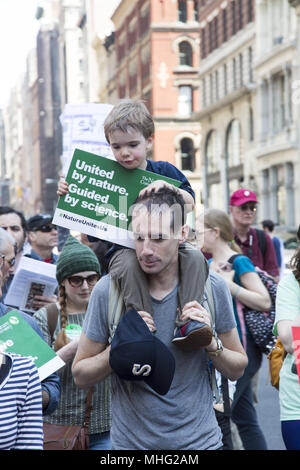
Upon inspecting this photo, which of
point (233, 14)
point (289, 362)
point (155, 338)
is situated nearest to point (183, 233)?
point (155, 338)

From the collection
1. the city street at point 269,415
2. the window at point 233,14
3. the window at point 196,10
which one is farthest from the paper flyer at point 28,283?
the window at point 196,10

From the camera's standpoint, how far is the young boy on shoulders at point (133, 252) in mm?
3193

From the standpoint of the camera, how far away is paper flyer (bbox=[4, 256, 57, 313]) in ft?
18.6

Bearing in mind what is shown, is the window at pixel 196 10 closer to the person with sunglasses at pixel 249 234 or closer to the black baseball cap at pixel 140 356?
the person with sunglasses at pixel 249 234

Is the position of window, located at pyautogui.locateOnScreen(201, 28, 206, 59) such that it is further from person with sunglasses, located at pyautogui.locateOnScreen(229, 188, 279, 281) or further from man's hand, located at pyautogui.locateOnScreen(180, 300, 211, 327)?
man's hand, located at pyautogui.locateOnScreen(180, 300, 211, 327)

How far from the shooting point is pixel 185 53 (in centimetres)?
6556

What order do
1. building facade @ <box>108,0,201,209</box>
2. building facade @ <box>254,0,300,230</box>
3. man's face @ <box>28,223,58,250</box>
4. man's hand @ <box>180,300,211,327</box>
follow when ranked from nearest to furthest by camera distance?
man's hand @ <box>180,300,211,327</box> < man's face @ <box>28,223,58,250</box> < building facade @ <box>254,0,300,230</box> < building facade @ <box>108,0,201,209</box>

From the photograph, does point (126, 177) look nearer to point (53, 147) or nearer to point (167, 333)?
point (167, 333)

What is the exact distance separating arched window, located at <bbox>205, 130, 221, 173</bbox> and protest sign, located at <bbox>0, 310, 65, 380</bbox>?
175ft

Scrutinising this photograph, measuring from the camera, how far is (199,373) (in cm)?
334

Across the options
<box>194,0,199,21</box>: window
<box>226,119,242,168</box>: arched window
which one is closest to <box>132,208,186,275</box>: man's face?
<box>226,119,242,168</box>: arched window

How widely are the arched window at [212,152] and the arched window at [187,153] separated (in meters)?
5.42

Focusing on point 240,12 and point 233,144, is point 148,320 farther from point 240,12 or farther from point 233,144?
point 233,144

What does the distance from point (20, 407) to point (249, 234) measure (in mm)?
5346
